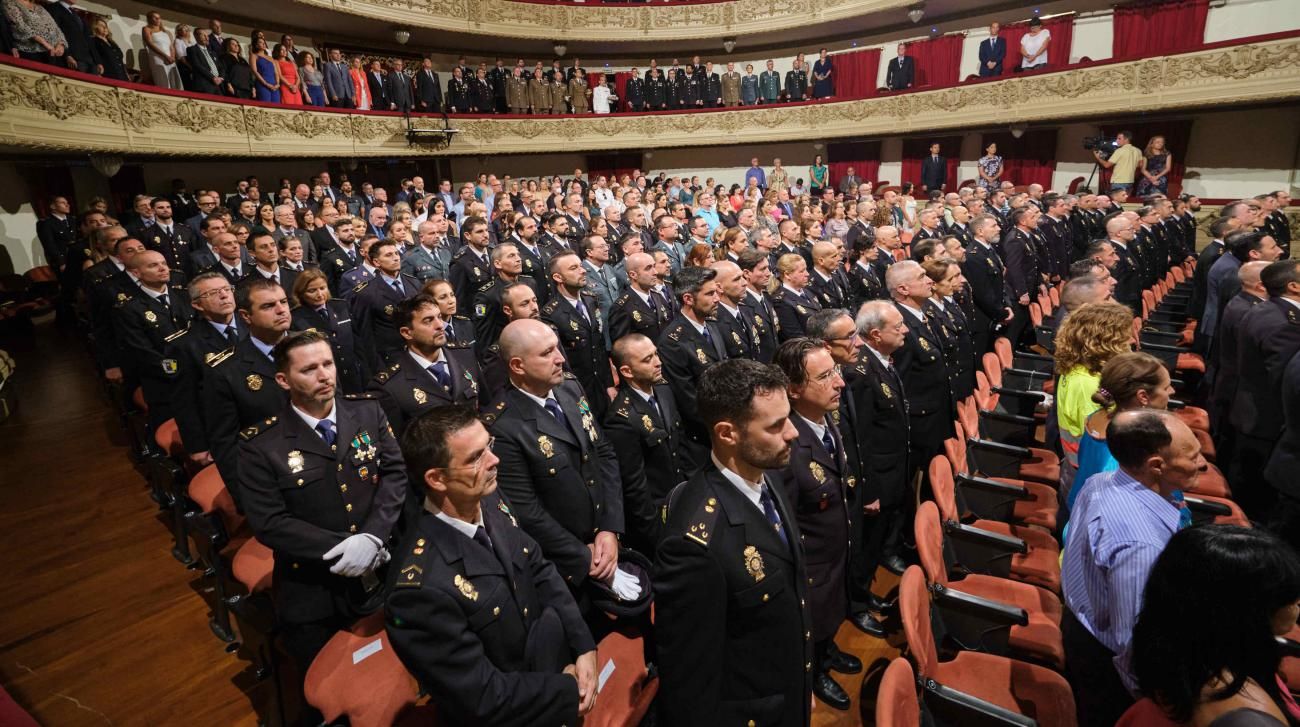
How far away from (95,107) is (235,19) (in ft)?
16.2

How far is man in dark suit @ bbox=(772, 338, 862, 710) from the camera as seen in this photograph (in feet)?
7.93

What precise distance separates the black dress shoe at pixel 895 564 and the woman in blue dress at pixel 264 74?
38.9 ft

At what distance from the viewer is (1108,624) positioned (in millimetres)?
1884

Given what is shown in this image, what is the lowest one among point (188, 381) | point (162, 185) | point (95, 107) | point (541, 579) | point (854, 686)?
point (854, 686)

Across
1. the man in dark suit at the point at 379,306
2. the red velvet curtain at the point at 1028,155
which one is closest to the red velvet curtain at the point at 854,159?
the red velvet curtain at the point at 1028,155

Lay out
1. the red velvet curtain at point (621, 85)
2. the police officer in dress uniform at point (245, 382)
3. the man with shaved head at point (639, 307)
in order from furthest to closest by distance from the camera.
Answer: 1. the red velvet curtain at point (621, 85)
2. the man with shaved head at point (639, 307)
3. the police officer in dress uniform at point (245, 382)

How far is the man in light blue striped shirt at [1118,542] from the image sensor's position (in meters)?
1.77

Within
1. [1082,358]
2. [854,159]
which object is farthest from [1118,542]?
[854,159]

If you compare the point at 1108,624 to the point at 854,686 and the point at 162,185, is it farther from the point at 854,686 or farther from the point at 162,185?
the point at 162,185

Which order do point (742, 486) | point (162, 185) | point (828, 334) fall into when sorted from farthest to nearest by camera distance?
point (162, 185) < point (828, 334) < point (742, 486)

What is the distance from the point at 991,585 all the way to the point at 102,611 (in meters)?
4.41

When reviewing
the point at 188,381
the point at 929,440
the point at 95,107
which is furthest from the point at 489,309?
the point at 95,107

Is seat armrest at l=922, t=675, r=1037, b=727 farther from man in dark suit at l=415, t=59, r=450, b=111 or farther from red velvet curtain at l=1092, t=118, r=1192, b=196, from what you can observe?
man in dark suit at l=415, t=59, r=450, b=111

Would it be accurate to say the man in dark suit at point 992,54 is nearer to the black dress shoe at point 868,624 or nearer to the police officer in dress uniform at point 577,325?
the police officer in dress uniform at point 577,325
